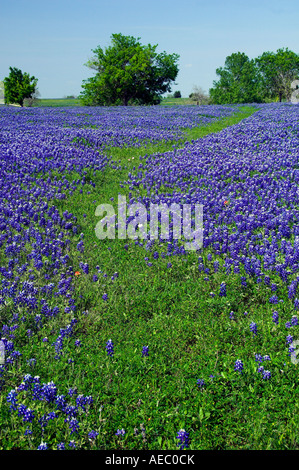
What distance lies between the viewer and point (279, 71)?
89875 millimetres

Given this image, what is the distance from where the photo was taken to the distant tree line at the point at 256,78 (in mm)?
87625

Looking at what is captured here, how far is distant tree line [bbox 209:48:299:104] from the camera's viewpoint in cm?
8762

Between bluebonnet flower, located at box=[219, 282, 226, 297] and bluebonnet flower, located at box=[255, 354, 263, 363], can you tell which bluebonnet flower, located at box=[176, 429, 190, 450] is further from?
bluebonnet flower, located at box=[219, 282, 226, 297]

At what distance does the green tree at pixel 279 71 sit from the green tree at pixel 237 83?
6.09 feet

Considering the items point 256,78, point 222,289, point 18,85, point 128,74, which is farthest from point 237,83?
point 222,289

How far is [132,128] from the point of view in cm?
2089

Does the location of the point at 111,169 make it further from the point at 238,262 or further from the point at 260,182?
the point at 238,262

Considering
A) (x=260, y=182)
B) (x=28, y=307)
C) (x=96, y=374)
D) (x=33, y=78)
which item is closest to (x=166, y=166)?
(x=260, y=182)

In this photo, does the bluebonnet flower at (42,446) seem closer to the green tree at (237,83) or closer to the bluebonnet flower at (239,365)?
the bluebonnet flower at (239,365)

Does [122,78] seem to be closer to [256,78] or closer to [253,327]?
[256,78]

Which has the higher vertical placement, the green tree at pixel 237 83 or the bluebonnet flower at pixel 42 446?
the green tree at pixel 237 83

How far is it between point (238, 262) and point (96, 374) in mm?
3167

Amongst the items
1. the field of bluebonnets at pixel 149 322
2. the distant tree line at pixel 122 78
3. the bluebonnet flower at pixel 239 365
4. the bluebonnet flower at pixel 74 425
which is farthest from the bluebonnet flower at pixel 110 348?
the distant tree line at pixel 122 78

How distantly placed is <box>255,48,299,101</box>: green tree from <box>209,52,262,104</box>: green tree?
186cm
